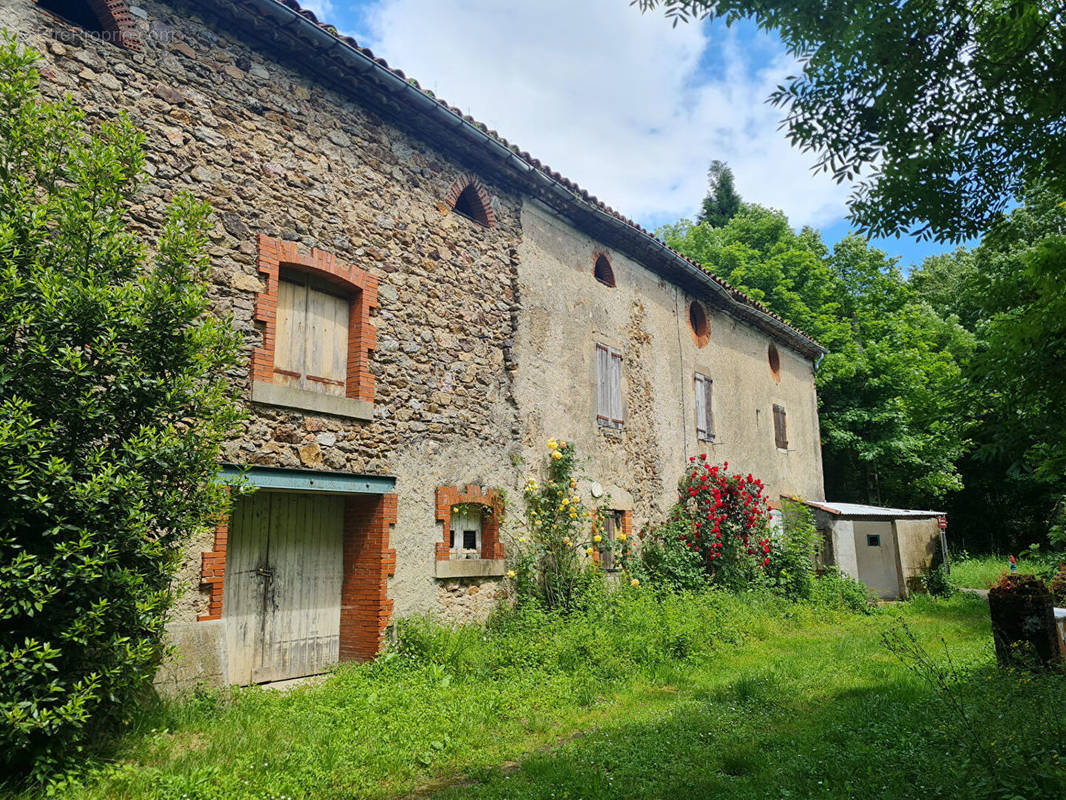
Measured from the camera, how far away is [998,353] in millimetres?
4836

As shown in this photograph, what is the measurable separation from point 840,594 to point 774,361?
6182 mm

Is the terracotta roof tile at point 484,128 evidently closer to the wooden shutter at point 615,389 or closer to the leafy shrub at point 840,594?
the wooden shutter at point 615,389

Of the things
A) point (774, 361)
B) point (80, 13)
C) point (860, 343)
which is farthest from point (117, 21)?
point (860, 343)

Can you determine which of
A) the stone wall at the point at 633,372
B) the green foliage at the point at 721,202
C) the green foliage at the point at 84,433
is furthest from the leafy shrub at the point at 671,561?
the green foliage at the point at 721,202

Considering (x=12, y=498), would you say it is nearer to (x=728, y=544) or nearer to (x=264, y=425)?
(x=264, y=425)

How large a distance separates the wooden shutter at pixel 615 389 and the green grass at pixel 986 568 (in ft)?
40.1

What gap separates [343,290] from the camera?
8.09 metres

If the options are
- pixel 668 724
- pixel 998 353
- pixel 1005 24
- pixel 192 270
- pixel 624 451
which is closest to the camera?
pixel 1005 24

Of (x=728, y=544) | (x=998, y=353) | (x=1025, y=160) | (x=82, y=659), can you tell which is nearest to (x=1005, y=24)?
(x=1025, y=160)

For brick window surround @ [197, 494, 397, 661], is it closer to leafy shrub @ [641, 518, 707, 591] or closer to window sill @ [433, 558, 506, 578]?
window sill @ [433, 558, 506, 578]

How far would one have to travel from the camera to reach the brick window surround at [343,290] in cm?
709

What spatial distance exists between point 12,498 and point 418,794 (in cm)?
310

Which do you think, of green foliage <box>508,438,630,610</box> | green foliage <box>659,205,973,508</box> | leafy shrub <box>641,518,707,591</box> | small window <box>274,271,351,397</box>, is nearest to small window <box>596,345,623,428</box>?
green foliage <box>508,438,630,610</box>

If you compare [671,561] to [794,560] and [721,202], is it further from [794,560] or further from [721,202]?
[721,202]
